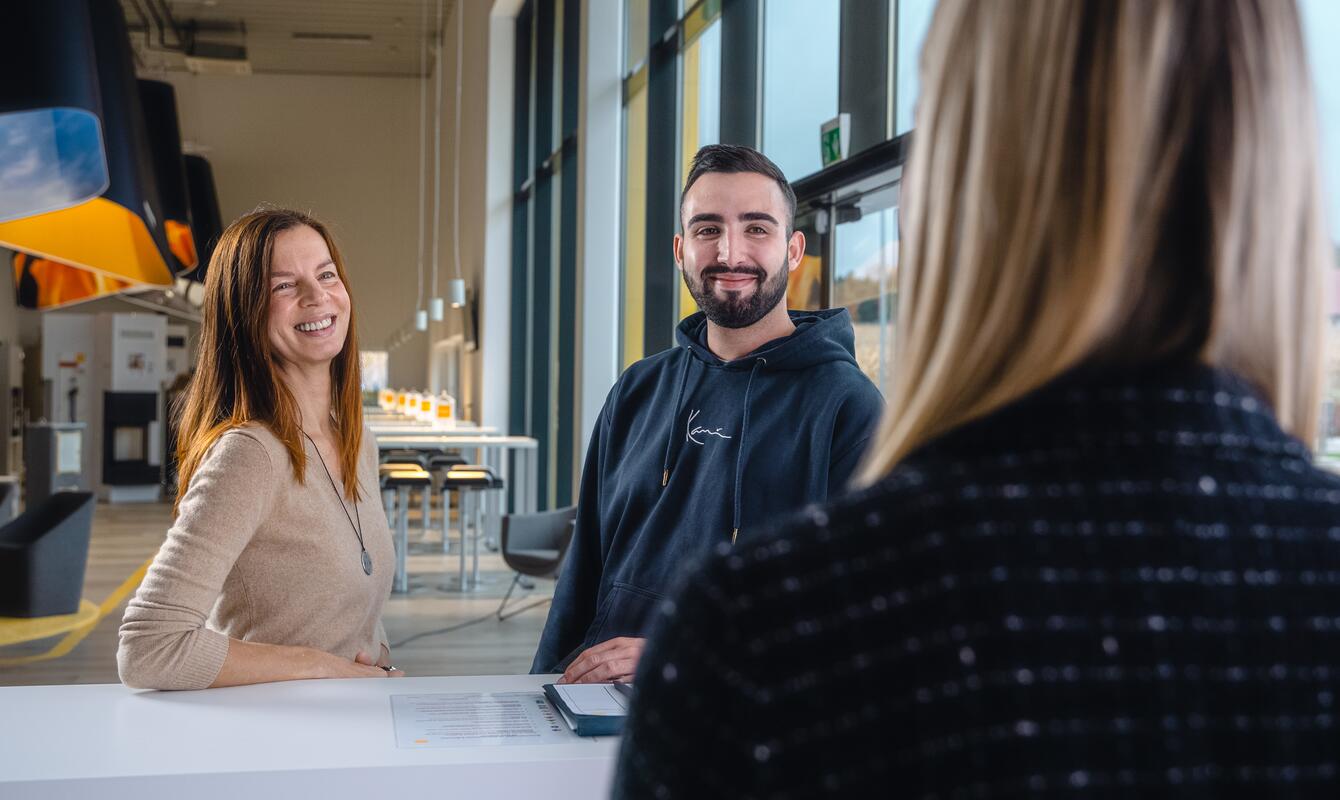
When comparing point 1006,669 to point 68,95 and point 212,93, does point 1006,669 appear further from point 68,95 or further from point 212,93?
point 212,93

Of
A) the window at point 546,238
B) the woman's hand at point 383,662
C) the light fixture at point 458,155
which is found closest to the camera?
the woman's hand at point 383,662

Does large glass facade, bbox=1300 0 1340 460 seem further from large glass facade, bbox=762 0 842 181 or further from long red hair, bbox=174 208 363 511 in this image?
large glass facade, bbox=762 0 842 181

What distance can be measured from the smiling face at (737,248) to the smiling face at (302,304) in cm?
69

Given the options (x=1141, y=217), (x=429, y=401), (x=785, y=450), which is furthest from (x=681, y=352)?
(x=429, y=401)

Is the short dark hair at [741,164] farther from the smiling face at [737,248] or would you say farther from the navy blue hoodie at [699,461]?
the navy blue hoodie at [699,461]

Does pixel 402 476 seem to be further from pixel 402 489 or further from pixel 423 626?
pixel 423 626

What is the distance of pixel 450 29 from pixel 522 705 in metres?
15.5

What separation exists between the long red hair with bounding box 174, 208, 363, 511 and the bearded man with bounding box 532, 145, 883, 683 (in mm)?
525

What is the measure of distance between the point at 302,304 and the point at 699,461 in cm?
78

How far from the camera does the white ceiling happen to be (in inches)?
616

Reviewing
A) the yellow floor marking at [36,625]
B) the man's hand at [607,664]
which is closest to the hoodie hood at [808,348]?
the man's hand at [607,664]

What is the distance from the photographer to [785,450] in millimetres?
2131

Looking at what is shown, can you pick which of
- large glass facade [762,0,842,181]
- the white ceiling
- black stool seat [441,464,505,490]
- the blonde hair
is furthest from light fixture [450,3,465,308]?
the blonde hair

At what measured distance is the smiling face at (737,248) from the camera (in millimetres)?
2279
